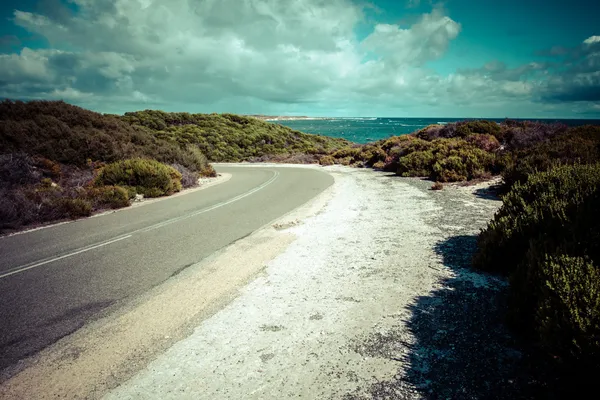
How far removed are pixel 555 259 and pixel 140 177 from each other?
47.7 feet

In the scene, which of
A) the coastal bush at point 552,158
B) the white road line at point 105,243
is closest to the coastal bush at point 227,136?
the coastal bush at point 552,158

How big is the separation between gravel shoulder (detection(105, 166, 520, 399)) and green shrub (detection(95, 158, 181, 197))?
9183 mm

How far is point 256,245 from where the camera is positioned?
668cm

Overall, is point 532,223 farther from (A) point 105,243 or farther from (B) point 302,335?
(A) point 105,243

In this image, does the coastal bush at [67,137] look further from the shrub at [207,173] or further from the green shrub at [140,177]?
the green shrub at [140,177]

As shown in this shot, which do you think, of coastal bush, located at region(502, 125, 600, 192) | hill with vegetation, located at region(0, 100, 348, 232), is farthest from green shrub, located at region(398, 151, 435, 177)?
hill with vegetation, located at region(0, 100, 348, 232)

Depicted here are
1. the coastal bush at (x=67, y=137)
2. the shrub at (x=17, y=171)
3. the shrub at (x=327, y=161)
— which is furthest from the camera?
the shrub at (x=327, y=161)

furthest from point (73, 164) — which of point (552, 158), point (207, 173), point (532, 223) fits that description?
point (552, 158)

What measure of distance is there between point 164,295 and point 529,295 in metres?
4.82

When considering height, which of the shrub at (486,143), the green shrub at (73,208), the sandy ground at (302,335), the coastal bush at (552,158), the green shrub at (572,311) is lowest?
the sandy ground at (302,335)

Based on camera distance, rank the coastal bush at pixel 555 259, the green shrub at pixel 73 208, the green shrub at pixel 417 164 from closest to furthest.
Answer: the coastal bush at pixel 555 259 → the green shrub at pixel 73 208 → the green shrub at pixel 417 164

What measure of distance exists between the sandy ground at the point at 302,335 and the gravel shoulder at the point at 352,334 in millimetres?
14

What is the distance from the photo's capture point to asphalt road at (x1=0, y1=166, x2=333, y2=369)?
3.93m

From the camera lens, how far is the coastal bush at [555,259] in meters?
2.45
